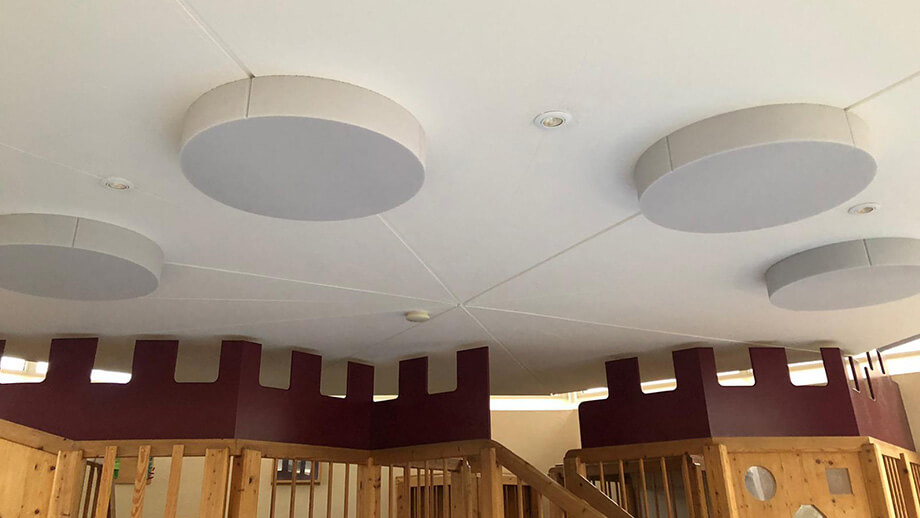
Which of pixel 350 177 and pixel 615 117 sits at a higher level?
pixel 615 117

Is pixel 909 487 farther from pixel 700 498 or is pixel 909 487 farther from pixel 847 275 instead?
pixel 847 275

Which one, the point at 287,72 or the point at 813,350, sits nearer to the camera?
the point at 287,72

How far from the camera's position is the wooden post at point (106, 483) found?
181 inches

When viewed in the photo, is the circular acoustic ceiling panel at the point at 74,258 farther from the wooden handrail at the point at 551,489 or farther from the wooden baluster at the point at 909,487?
the wooden baluster at the point at 909,487

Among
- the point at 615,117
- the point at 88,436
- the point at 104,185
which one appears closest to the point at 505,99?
the point at 615,117

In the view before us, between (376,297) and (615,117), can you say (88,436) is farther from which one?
(615,117)

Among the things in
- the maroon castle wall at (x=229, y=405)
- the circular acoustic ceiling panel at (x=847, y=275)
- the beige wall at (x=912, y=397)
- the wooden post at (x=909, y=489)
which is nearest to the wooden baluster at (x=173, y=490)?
the maroon castle wall at (x=229, y=405)

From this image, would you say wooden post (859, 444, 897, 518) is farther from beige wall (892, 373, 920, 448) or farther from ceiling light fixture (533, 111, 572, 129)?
ceiling light fixture (533, 111, 572, 129)

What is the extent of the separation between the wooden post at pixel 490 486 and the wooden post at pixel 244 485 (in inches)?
62.6

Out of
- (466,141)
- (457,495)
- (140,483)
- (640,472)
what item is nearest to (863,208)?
(466,141)

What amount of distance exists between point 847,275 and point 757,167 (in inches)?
60.8

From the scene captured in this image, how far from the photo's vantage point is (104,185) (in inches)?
115

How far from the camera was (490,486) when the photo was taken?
16.7ft

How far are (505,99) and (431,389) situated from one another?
5.43 metres
